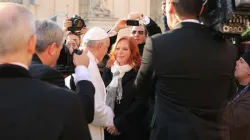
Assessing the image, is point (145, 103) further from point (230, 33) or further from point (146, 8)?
point (146, 8)

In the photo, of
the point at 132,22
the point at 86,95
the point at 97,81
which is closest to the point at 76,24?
the point at 132,22

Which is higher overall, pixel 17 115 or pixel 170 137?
pixel 17 115

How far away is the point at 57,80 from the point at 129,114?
2.22 meters

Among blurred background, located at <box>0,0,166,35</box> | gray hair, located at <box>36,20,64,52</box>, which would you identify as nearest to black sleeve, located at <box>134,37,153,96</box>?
gray hair, located at <box>36,20,64,52</box>

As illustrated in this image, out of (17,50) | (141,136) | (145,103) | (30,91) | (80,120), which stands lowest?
(141,136)

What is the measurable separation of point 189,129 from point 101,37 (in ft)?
4.86

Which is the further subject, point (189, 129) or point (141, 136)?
point (141, 136)

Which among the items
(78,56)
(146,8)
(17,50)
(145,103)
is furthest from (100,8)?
(17,50)

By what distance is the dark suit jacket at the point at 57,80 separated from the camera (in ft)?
7.52

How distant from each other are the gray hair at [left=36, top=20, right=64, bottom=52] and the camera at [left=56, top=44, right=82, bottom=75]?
42 centimetres

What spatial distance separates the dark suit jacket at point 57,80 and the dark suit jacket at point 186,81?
427 millimetres

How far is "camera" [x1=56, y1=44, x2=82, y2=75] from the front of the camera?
3.11 metres

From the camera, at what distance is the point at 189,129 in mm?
2521

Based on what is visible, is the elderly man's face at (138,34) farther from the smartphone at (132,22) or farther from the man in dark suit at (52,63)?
the man in dark suit at (52,63)
